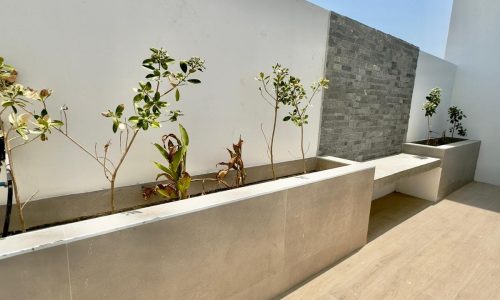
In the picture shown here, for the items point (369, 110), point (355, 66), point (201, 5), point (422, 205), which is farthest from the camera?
point (422, 205)

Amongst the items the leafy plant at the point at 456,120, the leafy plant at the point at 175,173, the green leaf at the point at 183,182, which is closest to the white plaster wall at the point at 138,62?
the leafy plant at the point at 175,173

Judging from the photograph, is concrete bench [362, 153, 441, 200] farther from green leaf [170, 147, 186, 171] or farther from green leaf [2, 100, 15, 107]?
green leaf [2, 100, 15, 107]

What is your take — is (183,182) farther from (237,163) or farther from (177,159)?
(237,163)

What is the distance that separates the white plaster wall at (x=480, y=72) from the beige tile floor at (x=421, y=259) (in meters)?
1.84

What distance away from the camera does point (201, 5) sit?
194 centimetres

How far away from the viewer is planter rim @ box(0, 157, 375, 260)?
102 cm

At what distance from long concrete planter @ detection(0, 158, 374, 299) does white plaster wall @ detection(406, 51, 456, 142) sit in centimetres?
285

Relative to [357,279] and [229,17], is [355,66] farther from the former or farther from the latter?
[357,279]

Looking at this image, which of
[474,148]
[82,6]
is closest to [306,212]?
[82,6]

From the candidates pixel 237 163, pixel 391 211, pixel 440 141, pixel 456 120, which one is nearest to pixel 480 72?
pixel 456 120

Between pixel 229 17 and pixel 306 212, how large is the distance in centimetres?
156

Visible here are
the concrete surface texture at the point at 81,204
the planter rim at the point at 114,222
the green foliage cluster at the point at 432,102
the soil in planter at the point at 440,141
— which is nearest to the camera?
the planter rim at the point at 114,222

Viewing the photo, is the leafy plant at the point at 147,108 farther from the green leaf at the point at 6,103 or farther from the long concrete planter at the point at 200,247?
the long concrete planter at the point at 200,247

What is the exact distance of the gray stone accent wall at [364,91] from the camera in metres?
3.11
